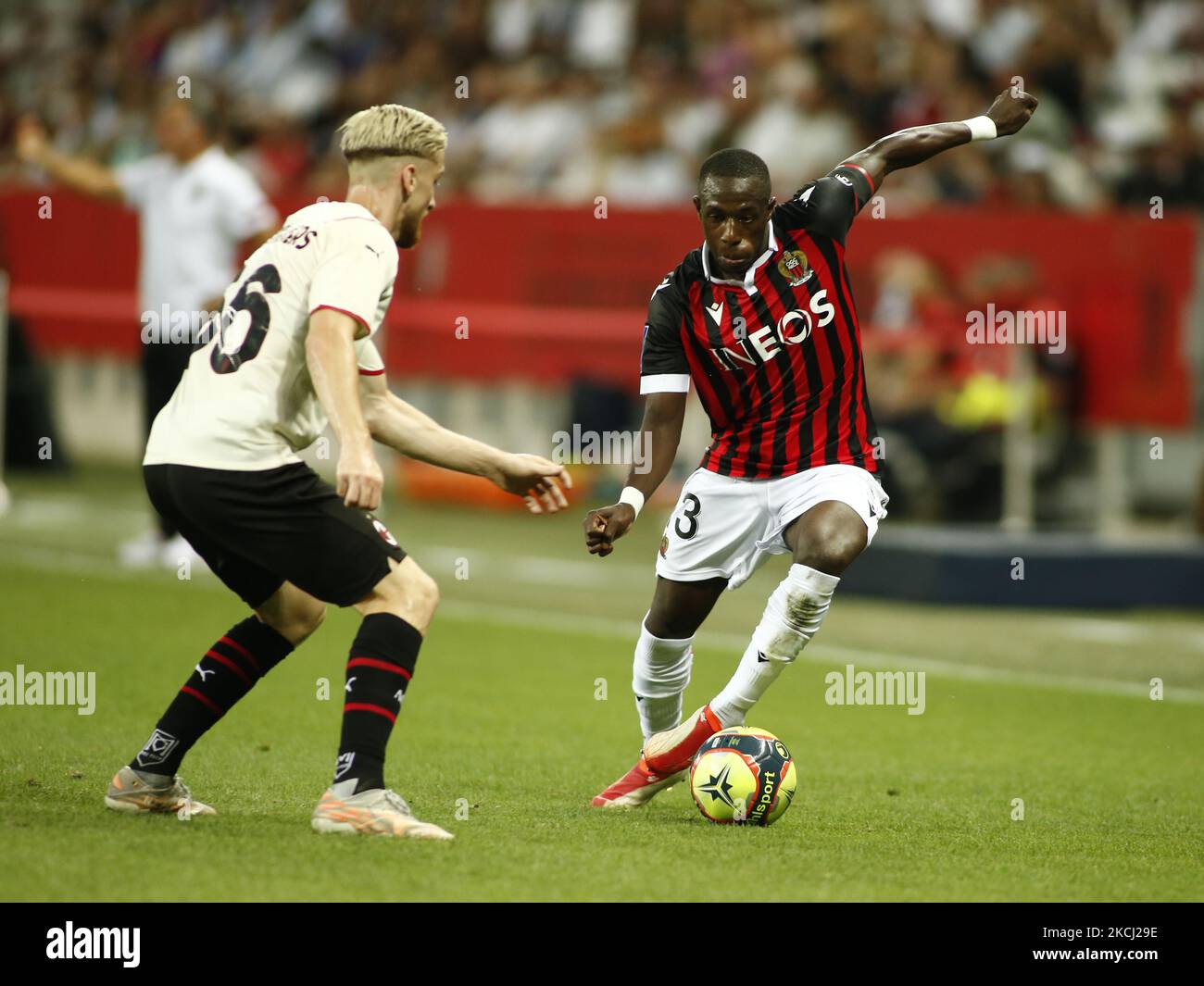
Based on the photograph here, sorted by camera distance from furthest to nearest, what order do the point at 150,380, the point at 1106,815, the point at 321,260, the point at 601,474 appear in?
1. the point at 601,474
2. the point at 150,380
3. the point at 1106,815
4. the point at 321,260

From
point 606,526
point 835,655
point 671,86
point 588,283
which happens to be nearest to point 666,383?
point 606,526

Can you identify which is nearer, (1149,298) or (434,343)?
(1149,298)

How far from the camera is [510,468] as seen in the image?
593 centimetres

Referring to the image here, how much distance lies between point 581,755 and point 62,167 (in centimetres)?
571

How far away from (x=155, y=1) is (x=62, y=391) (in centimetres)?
715

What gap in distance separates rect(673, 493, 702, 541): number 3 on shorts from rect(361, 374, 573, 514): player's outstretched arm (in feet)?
3.09

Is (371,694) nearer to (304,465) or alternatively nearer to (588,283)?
(304,465)

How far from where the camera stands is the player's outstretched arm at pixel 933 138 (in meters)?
7.25

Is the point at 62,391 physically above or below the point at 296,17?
below

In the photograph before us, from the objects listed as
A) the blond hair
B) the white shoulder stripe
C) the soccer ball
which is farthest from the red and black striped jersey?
the blond hair

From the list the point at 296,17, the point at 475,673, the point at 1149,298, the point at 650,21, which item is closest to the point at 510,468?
the point at 475,673

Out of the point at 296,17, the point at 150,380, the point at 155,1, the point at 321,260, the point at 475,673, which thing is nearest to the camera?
the point at 321,260

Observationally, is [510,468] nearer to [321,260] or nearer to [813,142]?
[321,260]

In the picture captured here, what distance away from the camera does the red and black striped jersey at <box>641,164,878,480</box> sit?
688 centimetres
